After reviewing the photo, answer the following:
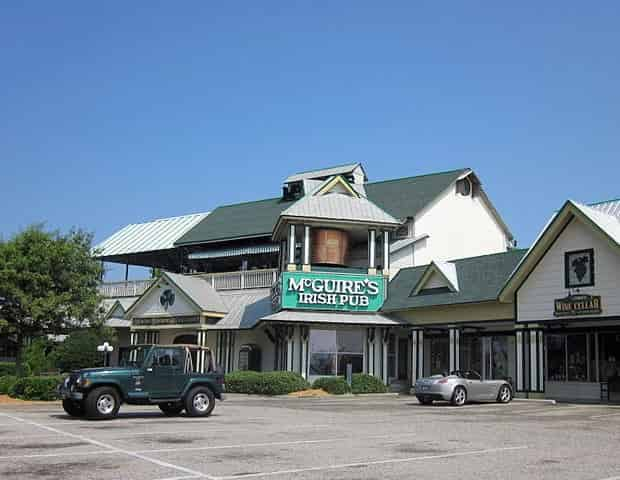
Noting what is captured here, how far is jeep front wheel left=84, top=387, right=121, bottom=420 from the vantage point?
18703mm

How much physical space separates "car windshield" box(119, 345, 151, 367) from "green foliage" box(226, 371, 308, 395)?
13.9 m

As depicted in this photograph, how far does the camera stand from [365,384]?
35.3 metres

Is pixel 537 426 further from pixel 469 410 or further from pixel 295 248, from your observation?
pixel 295 248

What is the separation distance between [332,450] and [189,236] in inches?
1521

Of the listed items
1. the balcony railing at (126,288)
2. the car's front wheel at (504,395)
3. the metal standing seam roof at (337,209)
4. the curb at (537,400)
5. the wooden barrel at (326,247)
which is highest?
the metal standing seam roof at (337,209)

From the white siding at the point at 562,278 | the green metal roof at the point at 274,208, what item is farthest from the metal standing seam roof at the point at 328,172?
the white siding at the point at 562,278

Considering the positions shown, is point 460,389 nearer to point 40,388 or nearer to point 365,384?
point 365,384

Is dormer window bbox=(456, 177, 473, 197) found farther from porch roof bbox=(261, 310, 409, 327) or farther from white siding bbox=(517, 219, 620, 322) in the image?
white siding bbox=(517, 219, 620, 322)

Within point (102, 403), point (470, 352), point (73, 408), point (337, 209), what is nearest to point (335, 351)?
point (470, 352)

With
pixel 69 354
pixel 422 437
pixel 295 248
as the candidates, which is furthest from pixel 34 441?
pixel 69 354

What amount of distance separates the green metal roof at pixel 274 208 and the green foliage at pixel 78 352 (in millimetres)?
8440

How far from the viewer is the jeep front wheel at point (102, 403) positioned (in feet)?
61.4

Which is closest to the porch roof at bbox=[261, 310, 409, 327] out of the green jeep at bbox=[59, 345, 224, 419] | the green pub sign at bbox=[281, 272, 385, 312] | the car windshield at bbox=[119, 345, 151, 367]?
the green pub sign at bbox=[281, 272, 385, 312]

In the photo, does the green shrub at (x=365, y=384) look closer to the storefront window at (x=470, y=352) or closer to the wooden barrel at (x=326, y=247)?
the storefront window at (x=470, y=352)
